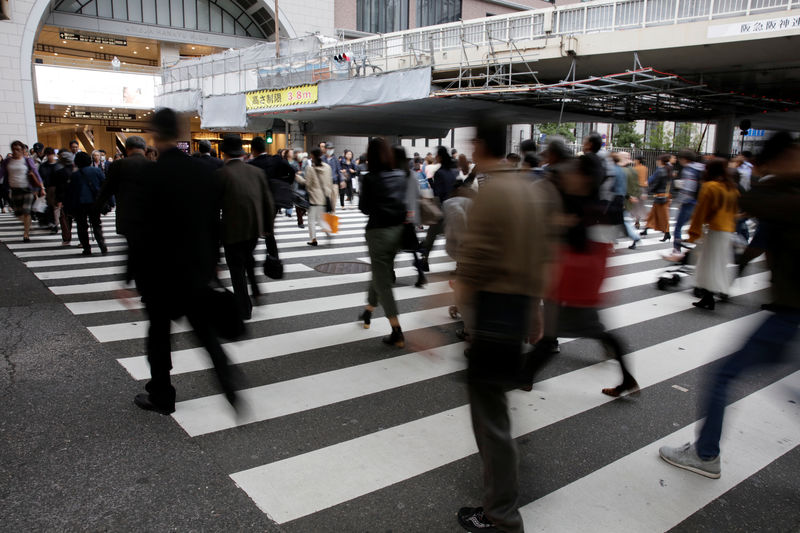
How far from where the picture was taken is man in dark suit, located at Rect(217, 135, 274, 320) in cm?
540

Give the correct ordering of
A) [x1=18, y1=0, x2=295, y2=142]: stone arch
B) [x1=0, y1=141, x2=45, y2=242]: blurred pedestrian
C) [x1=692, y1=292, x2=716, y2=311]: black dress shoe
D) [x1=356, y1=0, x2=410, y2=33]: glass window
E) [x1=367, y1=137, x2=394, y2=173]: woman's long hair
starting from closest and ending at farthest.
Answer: [x1=367, y1=137, x2=394, y2=173]: woman's long hair < [x1=692, y1=292, x2=716, y2=311]: black dress shoe < [x1=0, y1=141, x2=45, y2=242]: blurred pedestrian < [x1=18, y1=0, x2=295, y2=142]: stone arch < [x1=356, y1=0, x2=410, y2=33]: glass window

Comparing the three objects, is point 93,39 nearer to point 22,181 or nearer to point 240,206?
point 22,181

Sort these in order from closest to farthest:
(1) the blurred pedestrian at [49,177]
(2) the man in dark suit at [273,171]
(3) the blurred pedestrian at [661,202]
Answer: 1. (2) the man in dark suit at [273,171]
2. (1) the blurred pedestrian at [49,177]
3. (3) the blurred pedestrian at [661,202]

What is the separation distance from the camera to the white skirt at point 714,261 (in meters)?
6.73

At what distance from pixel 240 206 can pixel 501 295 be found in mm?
3690

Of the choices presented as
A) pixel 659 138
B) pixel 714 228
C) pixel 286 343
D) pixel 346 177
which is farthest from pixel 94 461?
pixel 659 138

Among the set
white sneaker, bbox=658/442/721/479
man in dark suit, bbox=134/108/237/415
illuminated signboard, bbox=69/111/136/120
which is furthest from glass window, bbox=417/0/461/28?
→ white sneaker, bbox=658/442/721/479

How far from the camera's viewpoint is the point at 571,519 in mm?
2861

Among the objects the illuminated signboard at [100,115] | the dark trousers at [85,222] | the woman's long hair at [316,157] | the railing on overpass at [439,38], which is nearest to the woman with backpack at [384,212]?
the woman's long hair at [316,157]

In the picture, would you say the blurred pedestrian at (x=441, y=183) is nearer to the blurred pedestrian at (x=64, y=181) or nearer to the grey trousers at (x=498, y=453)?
the grey trousers at (x=498, y=453)

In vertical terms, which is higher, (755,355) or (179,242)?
(179,242)

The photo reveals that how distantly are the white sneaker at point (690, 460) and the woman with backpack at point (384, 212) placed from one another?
2.69 m

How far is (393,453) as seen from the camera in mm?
3475

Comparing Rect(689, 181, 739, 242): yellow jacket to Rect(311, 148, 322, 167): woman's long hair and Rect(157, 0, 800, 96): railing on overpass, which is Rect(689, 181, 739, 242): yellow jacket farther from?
Rect(157, 0, 800, 96): railing on overpass
